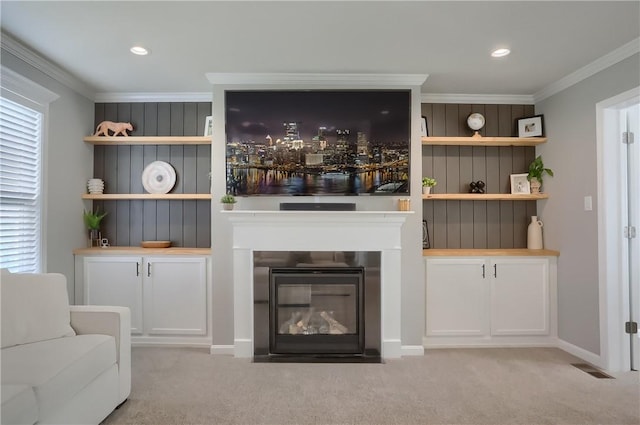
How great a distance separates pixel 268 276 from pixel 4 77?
8.22ft

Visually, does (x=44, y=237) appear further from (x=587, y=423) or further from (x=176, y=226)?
(x=587, y=423)

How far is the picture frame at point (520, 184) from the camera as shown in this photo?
148 inches

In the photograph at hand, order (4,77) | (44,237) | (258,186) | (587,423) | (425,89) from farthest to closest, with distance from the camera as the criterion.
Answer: (425,89)
(258,186)
(44,237)
(4,77)
(587,423)

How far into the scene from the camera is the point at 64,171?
134 inches

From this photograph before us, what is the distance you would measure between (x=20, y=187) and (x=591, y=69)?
4.84 m

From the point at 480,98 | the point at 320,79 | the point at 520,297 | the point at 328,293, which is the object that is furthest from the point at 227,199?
the point at 520,297

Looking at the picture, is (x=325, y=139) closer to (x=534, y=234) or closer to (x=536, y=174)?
(x=536, y=174)

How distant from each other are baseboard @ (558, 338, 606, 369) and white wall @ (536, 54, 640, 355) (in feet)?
0.10

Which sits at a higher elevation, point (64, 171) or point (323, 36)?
point (323, 36)

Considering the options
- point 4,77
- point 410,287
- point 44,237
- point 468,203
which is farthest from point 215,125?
→ point 468,203

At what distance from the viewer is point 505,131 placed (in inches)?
154

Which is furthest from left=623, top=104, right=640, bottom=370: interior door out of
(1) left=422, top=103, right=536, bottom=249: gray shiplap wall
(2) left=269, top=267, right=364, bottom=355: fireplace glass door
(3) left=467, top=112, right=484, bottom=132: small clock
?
(2) left=269, top=267, right=364, bottom=355: fireplace glass door

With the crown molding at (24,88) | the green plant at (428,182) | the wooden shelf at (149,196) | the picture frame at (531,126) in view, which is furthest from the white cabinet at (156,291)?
the picture frame at (531,126)

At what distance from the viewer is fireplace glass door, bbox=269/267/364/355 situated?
10.5ft
